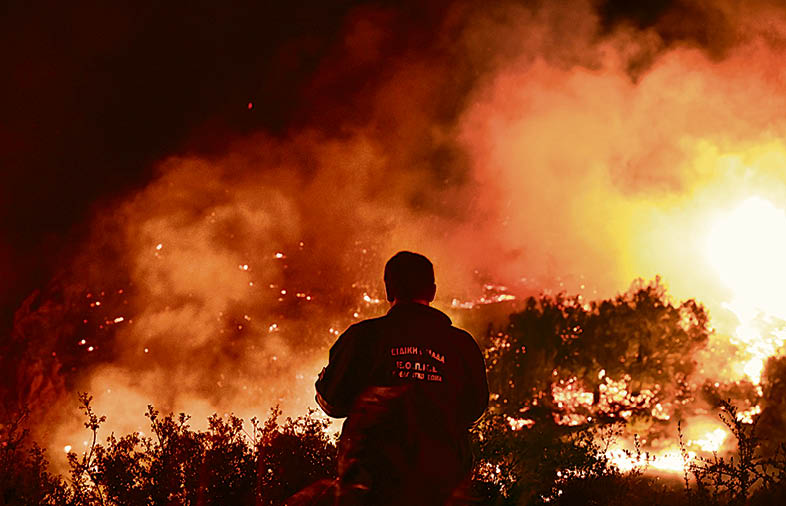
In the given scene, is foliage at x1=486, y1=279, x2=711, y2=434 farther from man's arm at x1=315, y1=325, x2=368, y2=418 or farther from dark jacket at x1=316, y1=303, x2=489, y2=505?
man's arm at x1=315, y1=325, x2=368, y2=418

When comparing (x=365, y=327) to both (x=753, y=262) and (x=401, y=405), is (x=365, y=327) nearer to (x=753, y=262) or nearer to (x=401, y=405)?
(x=401, y=405)

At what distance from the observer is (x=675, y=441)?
8.04 m

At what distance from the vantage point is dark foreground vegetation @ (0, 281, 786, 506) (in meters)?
3.95

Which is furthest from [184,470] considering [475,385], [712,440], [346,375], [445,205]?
[445,205]

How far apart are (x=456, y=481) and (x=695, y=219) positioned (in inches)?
364

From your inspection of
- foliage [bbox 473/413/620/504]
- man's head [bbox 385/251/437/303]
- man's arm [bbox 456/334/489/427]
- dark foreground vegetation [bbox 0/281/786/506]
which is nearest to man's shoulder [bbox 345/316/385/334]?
man's head [bbox 385/251/437/303]

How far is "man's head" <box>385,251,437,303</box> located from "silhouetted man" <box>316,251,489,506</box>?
0.15 ft

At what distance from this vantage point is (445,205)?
40.5 ft

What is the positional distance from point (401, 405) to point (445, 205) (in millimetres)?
10200

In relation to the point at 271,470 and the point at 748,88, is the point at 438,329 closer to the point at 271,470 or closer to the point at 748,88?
the point at 271,470

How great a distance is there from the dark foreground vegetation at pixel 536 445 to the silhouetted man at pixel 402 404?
69.7 inches

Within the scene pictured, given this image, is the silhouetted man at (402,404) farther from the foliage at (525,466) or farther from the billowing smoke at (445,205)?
the billowing smoke at (445,205)

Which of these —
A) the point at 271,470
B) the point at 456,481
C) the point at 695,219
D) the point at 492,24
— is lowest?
the point at 456,481

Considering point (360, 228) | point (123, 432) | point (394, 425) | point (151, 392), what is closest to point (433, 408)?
point (394, 425)
